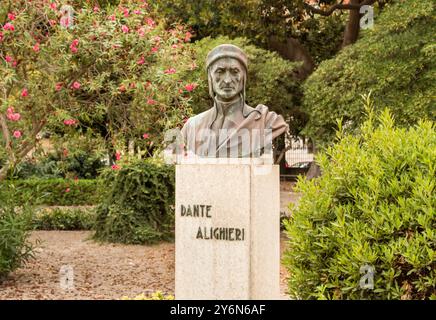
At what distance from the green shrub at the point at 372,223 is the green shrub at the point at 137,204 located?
8487 mm

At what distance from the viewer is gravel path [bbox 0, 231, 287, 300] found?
29.3 feet

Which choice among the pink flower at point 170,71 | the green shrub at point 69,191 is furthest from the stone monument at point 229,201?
the green shrub at point 69,191

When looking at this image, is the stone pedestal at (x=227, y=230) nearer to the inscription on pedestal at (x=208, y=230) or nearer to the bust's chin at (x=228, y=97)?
the inscription on pedestal at (x=208, y=230)

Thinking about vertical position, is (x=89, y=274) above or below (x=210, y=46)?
below

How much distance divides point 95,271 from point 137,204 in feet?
9.46

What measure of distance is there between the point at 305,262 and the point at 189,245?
1.14m

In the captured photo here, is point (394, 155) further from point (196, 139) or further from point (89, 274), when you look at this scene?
point (89, 274)

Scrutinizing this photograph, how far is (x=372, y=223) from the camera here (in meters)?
Result: 4.44

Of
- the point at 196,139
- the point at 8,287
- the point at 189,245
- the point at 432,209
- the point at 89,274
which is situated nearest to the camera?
the point at 432,209

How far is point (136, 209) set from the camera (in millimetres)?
13336

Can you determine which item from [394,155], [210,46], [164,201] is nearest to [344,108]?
[210,46]

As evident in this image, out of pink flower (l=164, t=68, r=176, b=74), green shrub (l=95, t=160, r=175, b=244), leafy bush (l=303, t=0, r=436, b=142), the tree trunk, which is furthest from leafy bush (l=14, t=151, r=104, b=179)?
pink flower (l=164, t=68, r=176, b=74)

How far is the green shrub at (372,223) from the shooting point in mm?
4293

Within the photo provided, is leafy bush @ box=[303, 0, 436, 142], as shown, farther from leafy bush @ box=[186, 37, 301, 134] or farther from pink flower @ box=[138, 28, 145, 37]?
pink flower @ box=[138, 28, 145, 37]
